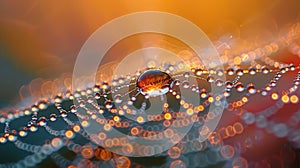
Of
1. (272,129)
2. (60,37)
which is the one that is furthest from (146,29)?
(272,129)

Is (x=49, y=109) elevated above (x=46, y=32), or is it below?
below

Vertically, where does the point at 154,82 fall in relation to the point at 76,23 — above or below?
below

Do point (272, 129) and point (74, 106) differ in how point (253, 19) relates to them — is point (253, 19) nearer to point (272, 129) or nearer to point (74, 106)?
point (272, 129)

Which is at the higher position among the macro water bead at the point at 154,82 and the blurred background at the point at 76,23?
the blurred background at the point at 76,23

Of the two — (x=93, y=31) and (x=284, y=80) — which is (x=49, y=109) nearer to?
(x=93, y=31)

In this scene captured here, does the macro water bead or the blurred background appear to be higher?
the blurred background

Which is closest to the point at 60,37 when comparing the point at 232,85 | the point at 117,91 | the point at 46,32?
the point at 46,32
